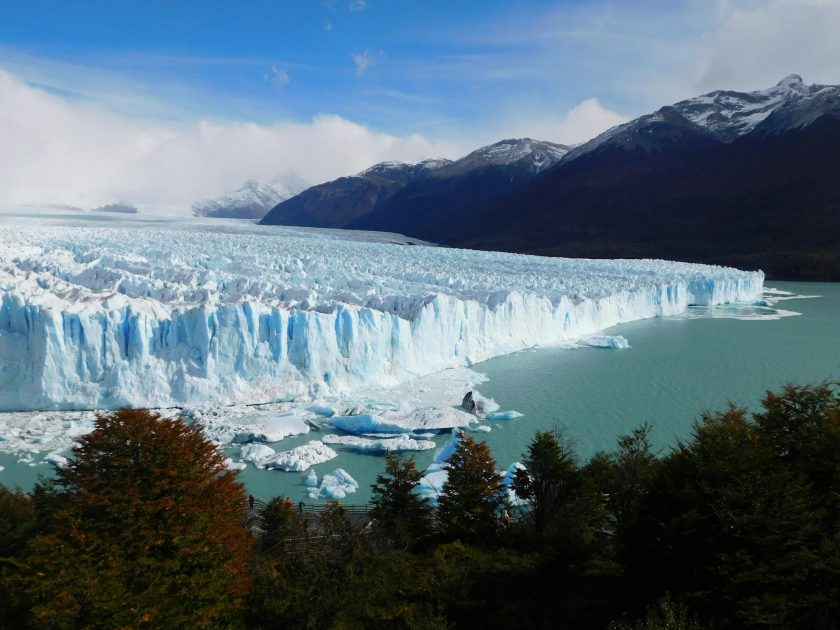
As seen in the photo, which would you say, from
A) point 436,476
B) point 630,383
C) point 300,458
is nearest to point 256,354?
point 300,458

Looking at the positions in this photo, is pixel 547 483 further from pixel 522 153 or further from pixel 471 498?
pixel 522 153

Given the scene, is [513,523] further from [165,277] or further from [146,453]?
[165,277]

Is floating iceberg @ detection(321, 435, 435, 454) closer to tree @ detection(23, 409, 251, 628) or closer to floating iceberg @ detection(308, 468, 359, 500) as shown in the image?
floating iceberg @ detection(308, 468, 359, 500)

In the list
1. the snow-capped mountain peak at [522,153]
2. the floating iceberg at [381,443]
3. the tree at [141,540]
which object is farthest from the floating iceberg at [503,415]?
the snow-capped mountain peak at [522,153]

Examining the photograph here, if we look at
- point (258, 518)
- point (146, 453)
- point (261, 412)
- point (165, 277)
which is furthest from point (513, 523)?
point (165, 277)

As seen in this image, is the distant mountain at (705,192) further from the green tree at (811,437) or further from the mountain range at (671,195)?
the green tree at (811,437)

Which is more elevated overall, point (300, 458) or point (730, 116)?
point (730, 116)
